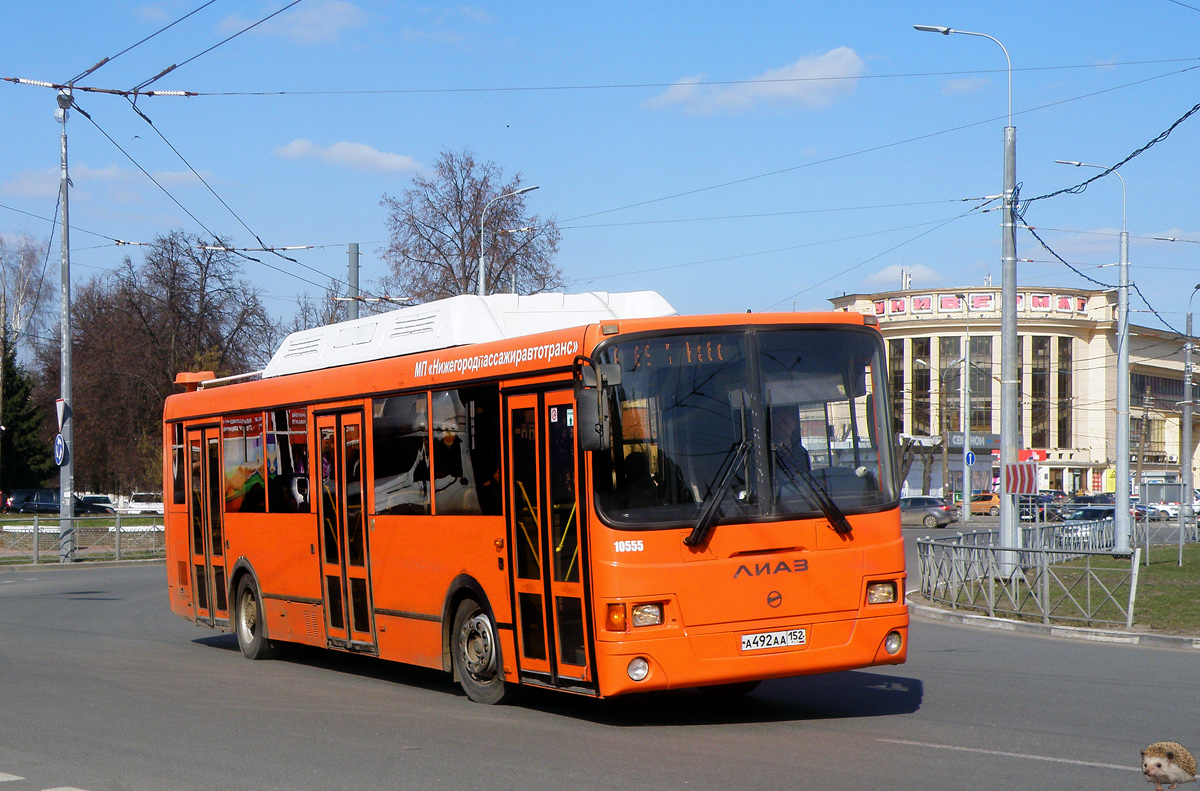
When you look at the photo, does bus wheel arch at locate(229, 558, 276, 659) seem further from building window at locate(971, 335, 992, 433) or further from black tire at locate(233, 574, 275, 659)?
building window at locate(971, 335, 992, 433)

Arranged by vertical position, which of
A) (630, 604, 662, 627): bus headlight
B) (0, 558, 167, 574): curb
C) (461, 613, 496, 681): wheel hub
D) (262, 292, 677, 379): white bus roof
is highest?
(262, 292, 677, 379): white bus roof

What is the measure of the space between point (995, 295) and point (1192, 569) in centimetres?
6287

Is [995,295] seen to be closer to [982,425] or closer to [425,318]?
[982,425]

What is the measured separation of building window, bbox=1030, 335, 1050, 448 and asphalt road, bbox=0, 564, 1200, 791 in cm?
8076

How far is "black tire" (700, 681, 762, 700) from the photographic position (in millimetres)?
10267

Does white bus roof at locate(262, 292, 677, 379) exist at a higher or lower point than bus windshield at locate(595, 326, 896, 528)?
higher

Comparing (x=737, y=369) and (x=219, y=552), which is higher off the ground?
(x=737, y=369)

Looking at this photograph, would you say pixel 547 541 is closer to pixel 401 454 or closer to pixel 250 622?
pixel 401 454

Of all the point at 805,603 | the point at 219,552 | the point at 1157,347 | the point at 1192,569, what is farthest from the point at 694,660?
the point at 1157,347

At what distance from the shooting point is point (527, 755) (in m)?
7.83

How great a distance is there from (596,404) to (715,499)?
3.37 feet

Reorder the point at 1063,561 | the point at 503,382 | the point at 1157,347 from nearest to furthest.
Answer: the point at 503,382 → the point at 1063,561 → the point at 1157,347

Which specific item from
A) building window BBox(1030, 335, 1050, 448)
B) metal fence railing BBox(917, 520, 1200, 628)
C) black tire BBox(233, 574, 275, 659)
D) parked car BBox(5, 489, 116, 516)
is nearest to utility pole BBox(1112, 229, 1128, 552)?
metal fence railing BBox(917, 520, 1200, 628)

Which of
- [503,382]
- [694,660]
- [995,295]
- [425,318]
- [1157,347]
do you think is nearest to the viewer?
[694,660]
